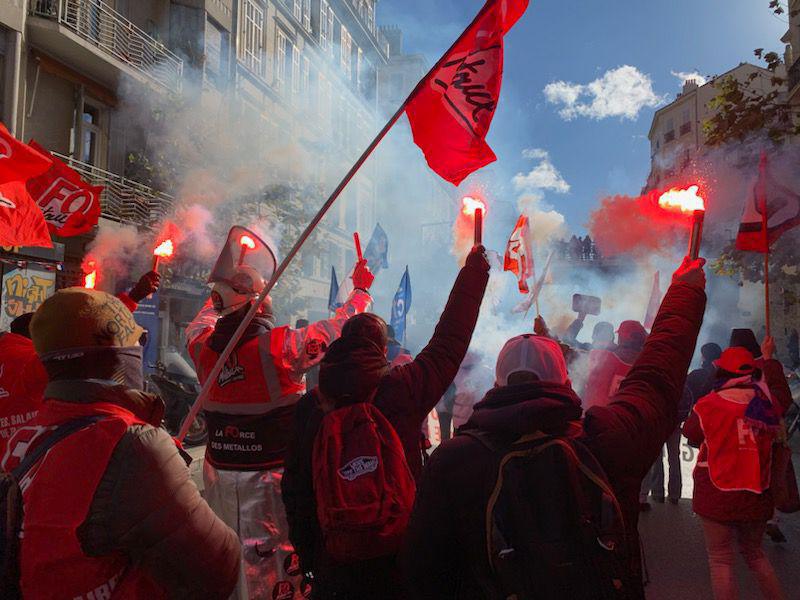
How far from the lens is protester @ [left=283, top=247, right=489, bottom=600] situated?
7.67 feet

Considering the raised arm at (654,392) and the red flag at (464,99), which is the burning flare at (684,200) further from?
the red flag at (464,99)

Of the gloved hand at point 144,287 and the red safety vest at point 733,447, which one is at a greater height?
the gloved hand at point 144,287

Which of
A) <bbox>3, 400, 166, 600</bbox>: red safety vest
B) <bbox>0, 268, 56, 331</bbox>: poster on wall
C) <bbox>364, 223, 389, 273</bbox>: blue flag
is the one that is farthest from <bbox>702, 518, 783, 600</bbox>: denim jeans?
<bbox>0, 268, 56, 331</bbox>: poster on wall

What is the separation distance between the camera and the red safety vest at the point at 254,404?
3330mm

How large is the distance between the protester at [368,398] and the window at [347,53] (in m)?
29.8

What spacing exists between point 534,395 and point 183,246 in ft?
48.6

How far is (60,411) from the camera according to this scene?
1.61 meters

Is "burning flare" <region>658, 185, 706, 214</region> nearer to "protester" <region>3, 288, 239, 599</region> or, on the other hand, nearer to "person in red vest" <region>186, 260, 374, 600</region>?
"person in red vest" <region>186, 260, 374, 600</region>

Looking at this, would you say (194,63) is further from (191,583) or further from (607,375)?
(191,583)

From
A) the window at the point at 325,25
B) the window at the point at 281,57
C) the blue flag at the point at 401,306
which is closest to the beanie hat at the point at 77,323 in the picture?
the blue flag at the point at 401,306

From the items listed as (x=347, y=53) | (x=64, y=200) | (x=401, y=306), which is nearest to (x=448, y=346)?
(x=64, y=200)

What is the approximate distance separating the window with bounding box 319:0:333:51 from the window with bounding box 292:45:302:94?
258 centimetres

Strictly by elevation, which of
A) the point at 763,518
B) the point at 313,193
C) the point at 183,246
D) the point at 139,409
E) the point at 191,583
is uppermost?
the point at 313,193

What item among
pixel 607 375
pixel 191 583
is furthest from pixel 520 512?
pixel 607 375
